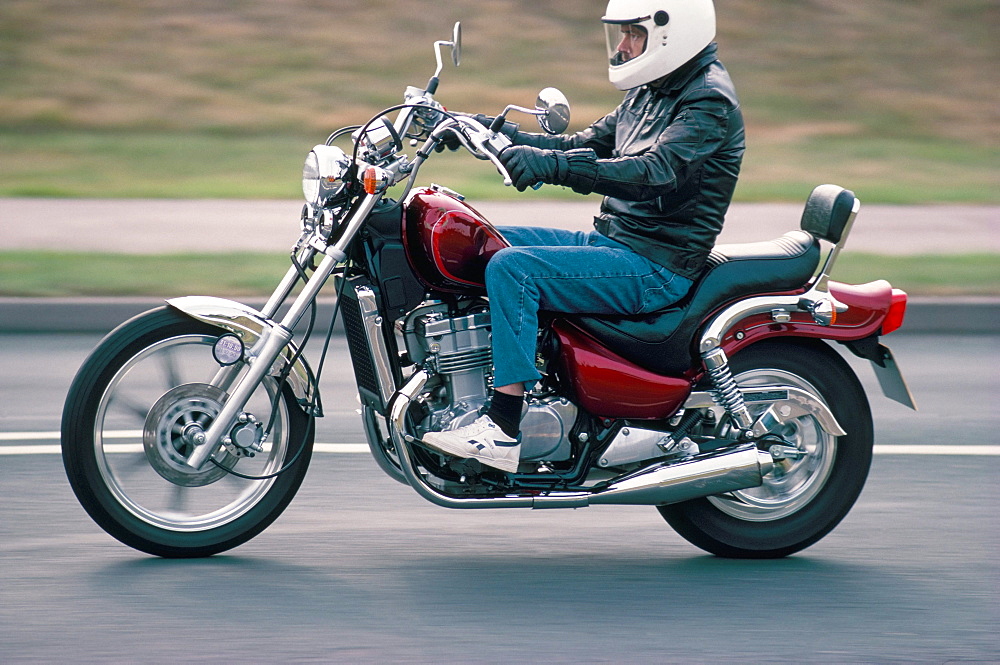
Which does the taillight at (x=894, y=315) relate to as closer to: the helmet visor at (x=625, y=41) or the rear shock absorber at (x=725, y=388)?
the rear shock absorber at (x=725, y=388)

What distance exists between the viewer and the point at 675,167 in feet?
14.1

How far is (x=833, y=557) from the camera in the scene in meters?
4.73

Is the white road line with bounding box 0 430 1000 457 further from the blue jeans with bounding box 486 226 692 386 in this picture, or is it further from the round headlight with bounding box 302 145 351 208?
the round headlight with bounding box 302 145 351 208

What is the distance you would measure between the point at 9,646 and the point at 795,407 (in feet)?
7.83

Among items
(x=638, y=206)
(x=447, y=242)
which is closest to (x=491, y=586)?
(x=447, y=242)

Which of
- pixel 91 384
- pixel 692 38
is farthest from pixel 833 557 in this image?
pixel 91 384

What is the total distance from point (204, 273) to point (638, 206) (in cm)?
486

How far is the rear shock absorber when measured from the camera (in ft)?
14.8

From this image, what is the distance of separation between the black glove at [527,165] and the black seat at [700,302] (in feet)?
1.76

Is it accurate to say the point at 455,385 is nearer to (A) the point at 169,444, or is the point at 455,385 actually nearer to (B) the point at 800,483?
(A) the point at 169,444

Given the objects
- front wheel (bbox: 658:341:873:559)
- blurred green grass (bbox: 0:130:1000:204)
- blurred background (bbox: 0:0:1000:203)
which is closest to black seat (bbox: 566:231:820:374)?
front wheel (bbox: 658:341:873:559)

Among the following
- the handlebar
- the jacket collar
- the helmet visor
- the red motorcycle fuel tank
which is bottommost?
the red motorcycle fuel tank

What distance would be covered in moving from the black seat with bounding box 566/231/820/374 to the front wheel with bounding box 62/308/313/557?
39.5 inches

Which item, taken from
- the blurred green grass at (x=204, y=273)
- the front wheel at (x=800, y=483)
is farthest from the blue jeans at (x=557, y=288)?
the blurred green grass at (x=204, y=273)
